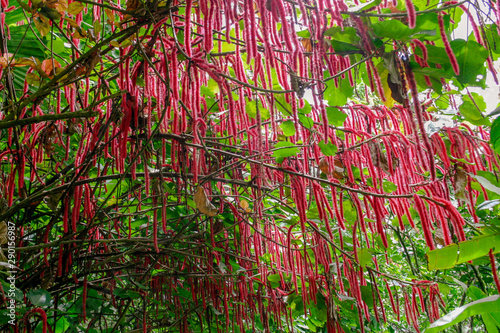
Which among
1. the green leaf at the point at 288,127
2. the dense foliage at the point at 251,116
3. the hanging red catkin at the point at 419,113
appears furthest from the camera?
the green leaf at the point at 288,127

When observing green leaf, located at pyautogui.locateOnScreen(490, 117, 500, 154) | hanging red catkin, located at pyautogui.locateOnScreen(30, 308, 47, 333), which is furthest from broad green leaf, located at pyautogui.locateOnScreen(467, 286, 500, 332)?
hanging red catkin, located at pyautogui.locateOnScreen(30, 308, 47, 333)

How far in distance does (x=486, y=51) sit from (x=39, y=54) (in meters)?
1.87

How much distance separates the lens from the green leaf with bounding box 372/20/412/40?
37.3 inches

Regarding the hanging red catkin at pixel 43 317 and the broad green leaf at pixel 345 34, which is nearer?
the broad green leaf at pixel 345 34

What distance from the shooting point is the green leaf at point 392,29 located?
946 millimetres

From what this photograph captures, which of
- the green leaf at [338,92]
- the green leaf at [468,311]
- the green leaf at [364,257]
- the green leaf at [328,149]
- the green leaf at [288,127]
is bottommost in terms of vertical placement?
the green leaf at [468,311]

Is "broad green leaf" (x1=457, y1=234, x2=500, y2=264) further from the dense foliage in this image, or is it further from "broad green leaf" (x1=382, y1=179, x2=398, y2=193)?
"broad green leaf" (x1=382, y1=179, x2=398, y2=193)

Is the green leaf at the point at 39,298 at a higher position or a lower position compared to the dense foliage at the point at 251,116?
lower

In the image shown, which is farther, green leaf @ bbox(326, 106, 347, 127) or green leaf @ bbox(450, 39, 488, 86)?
green leaf @ bbox(326, 106, 347, 127)

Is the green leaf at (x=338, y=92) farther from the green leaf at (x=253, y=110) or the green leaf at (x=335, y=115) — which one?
the green leaf at (x=253, y=110)

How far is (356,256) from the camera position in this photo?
1575 millimetres

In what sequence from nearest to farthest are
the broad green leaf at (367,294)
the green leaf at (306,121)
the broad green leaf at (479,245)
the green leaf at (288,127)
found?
the broad green leaf at (479,245), the green leaf at (306,121), the green leaf at (288,127), the broad green leaf at (367,294)

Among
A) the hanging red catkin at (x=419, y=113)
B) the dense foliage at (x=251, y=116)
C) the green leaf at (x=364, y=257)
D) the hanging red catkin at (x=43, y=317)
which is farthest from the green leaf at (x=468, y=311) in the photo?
the hanging red catkin at (x=43, y=317)

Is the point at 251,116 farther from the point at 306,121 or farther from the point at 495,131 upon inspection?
the point at 495,131
